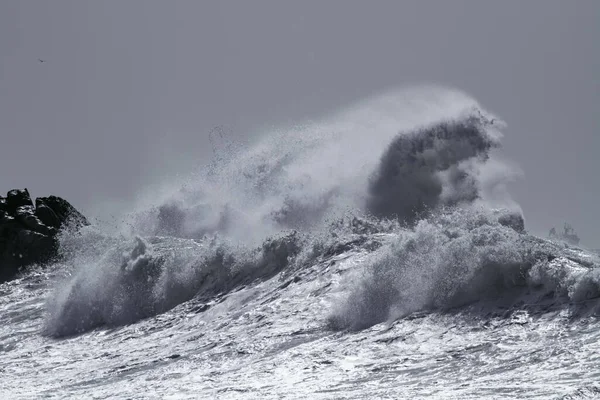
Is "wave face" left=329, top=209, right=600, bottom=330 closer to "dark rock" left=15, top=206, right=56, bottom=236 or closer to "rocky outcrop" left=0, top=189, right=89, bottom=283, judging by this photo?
"rocky outcrop" left=0, top=189, right=89, bottom=283

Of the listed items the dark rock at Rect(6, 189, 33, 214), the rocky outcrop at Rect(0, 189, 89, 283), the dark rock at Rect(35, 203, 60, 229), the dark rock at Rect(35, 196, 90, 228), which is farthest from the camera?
the dark rock at Rect(35, 196, 90, 228)

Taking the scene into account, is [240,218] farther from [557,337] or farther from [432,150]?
[557,337]

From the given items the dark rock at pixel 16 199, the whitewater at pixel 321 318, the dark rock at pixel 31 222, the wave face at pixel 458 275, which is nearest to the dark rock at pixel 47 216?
the dark rock at pixel 31 222

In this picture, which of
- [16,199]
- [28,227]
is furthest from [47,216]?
[16,199]

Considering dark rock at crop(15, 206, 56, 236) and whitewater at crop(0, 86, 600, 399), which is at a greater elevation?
dark rock at crop(15, 206, 56, 236)

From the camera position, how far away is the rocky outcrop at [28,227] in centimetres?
2939

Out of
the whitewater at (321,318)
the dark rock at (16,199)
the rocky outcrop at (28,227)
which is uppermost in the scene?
the dark rock at (16,199)

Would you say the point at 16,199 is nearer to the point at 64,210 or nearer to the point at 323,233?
the point at 64,210

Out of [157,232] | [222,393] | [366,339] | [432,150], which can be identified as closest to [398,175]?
[432,150]

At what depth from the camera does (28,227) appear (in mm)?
31266

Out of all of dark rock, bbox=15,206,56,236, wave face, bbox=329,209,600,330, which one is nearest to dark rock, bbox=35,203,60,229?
dark rock, bbox=15,206,56,236

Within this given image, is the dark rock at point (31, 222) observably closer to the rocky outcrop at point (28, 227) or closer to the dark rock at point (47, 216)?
the rocky outcrop at point (28, 227)

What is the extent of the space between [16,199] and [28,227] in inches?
94.9

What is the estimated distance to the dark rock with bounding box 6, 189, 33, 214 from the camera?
3228cm
